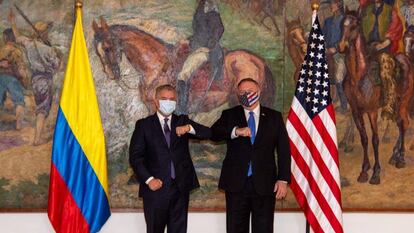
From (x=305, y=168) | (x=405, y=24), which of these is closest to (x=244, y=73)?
(x=305, y=168)

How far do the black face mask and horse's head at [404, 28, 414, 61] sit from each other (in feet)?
6.71

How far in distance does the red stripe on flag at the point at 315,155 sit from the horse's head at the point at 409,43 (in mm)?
1570

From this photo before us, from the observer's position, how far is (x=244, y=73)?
5645mm

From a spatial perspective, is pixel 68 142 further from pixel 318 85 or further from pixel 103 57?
pixel 318 85

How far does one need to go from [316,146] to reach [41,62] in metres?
2.90

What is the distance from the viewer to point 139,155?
4559 millimetres

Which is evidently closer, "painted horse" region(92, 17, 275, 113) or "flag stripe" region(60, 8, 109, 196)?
"flag stripe" region(60, 8, 109, 196)

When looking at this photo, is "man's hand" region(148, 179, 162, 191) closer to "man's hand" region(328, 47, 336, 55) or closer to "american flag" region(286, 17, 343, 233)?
"american flag" region(286, 17, 343, 233)

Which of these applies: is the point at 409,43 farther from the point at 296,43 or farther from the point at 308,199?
the point at 308,199

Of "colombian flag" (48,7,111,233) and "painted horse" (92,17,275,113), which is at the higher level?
"painted horse" (92,17,275,113)

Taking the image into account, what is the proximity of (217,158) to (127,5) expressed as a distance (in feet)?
6.11

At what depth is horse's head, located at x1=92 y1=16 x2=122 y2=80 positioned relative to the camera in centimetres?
556

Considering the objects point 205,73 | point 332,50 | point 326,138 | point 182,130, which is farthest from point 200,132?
point 332,50

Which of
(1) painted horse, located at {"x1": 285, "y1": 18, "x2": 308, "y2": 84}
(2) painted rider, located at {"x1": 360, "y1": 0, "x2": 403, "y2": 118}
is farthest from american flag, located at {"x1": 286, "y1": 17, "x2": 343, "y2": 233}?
(2) painted rider, located at {"x1": 360, "y1": 0, "x2": 403, "y2": 118}
